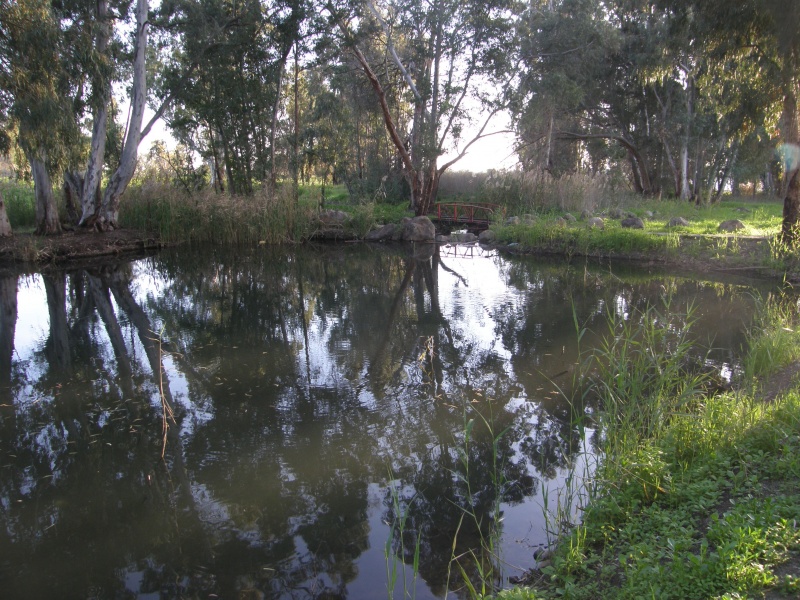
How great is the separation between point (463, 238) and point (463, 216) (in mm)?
3056

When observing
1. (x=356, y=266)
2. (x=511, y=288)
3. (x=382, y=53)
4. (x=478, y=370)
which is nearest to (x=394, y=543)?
(x=478, y=370)

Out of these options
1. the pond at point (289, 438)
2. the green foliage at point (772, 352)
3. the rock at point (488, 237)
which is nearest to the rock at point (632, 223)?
the rock at point (488, 237)

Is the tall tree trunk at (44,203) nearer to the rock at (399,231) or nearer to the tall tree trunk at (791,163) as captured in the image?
the rock at (399,231)

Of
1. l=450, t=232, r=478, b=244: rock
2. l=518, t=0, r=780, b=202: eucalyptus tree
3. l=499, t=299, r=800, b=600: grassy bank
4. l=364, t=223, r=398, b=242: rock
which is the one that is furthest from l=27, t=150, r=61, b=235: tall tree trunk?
l=499, t=299, r=800, b=600: grassy bank

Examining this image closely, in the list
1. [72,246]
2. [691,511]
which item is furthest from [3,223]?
[691,511]

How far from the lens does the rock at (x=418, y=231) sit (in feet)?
58.3

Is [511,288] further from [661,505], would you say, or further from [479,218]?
[479,218]

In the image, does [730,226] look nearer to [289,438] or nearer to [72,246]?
[289,438]

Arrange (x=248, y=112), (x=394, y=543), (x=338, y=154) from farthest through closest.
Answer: (x=338, y=154), (x=248, y=112), (x=394, y=543)

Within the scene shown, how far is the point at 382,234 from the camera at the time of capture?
18.0m

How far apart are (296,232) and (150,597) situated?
14579mm

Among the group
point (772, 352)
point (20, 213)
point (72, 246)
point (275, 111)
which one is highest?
point (275, 111)

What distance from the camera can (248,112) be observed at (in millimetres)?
19469

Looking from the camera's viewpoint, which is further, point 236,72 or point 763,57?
point 236,72
